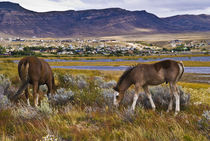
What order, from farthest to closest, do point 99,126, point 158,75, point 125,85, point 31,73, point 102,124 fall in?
point 31,73
point 125,85
point 158,75
point 102,124
point 99,126

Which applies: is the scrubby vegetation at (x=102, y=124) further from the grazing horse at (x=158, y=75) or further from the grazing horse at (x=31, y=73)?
the grazing horse at (x=31, y=73)

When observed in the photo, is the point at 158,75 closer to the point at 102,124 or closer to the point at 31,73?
the point at 102,124

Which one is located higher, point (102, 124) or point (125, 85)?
point (125, 85)

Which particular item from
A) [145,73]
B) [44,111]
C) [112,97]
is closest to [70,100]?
[112,97]

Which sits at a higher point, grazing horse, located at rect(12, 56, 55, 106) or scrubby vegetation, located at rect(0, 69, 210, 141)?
grazing horse, located at rect(12, 56, 55, 106)

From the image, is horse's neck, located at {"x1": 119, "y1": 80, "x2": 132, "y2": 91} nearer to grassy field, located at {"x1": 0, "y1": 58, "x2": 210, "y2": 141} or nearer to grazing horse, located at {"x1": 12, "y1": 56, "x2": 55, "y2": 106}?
grassy field, located at {"x1": 0, "y1": 58, "x2": 210, "y2": 141}

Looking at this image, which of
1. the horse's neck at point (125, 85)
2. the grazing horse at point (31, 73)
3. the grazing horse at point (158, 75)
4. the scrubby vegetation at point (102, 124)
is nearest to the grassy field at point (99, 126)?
the scrubby vegetation at point (102, 124)

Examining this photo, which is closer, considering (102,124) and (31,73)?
(102,124)

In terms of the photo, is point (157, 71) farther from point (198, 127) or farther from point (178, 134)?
point (178, 134)

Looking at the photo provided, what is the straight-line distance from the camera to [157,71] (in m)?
8.51

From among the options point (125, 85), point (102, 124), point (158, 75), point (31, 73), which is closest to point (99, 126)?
point (102, 124)

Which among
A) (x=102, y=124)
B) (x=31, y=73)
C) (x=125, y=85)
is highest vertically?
(x=31, y=73)

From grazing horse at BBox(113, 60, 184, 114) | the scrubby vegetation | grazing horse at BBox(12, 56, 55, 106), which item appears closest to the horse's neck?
grazing horse at BBox(113, 60, 184, 114)

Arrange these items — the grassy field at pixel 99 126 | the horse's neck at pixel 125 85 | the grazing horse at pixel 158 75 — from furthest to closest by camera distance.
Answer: the horse's neck at pixel 125 85 → the grazing horse at pixel 158 75 → the grassy field at pixel 99 126
